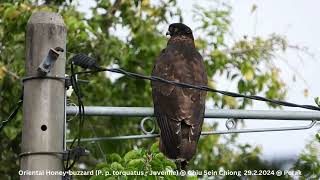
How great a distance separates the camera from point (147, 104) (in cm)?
1343

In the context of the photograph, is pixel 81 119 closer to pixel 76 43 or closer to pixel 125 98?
pixel 76 43

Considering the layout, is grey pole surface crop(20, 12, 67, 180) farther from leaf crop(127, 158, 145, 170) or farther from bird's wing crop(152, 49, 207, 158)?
bird's wing crop(152, 49, 207, 158)

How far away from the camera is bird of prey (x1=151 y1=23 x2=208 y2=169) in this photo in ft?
25.3

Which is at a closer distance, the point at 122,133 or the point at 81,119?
the point at 81,119

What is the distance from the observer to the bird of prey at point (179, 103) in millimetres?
7715

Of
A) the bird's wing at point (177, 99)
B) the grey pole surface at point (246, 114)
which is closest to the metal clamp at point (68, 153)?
the grey pole surface at point (246, 114)

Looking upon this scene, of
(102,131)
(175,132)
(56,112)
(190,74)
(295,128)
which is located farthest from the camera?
(102,131)

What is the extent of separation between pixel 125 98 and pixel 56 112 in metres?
7.66

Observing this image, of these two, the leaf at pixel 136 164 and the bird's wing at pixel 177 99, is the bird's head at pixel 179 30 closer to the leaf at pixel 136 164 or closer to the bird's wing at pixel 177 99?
the bird's wing at pixel 177 99

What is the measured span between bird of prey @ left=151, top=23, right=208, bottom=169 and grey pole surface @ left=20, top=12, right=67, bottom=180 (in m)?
1.58

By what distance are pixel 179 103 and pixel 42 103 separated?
7.57 feet

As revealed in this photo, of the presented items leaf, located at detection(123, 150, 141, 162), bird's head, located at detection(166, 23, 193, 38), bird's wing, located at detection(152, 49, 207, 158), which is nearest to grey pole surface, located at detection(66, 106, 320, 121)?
leaf, located at detection(123, 150, 141, 162)

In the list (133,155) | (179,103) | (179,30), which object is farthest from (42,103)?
(179,30)

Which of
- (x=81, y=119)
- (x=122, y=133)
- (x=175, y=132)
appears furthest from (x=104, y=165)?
(x=122, y=133)
